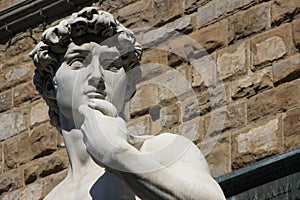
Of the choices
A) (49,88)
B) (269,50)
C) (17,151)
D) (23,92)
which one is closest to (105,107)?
(49,88)

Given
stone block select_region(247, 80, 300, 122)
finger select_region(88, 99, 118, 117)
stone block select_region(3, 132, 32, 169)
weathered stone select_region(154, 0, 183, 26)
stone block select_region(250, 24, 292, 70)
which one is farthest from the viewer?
stone block select_region(3, 132, 32, 169)

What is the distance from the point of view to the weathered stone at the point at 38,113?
9.59m

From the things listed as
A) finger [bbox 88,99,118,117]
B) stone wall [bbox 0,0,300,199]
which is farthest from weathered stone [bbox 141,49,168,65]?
finger [bbox 88,99,118,117]

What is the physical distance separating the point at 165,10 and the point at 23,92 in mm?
1136

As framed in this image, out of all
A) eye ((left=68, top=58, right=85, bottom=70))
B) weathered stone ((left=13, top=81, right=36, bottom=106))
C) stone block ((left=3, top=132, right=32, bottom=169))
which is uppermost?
eye ((left=68, top=58, right=85, bottom=70))

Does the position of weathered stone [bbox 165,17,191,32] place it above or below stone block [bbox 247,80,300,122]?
above

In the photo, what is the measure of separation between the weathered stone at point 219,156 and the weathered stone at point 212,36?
2.02 ft

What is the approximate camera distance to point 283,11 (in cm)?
849

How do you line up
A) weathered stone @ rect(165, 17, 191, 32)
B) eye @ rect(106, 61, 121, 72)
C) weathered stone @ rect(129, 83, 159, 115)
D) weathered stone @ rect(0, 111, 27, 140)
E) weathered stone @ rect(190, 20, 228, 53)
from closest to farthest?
eye @ rect(106, 61, 121, 72), weathered stone @ rect(190, 20, 228, 53), weathered stone @ rect(129, 83, 159, 115), weathered stone @ rect(165, 17, 191, 32), weathered stone @ rect(0, 111, 27, 140)

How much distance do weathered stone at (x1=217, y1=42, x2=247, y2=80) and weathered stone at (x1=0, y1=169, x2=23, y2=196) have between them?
59.9 inches

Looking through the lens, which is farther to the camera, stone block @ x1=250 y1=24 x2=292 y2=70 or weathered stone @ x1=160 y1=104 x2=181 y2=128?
weathered stone @ x1=160 y1=104 x2=181 y2=128

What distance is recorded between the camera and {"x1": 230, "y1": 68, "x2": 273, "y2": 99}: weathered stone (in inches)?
328

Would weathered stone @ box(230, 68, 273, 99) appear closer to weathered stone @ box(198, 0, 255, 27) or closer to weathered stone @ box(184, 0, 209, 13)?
weathered stone @ box(198, 0, 255, 27)

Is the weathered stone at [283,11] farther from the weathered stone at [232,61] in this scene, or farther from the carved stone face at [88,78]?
the carved stone face at [88,78]
